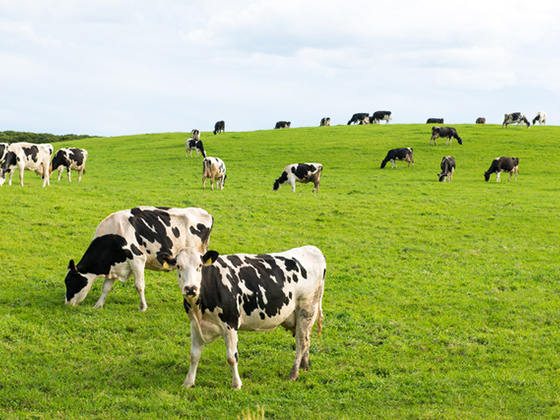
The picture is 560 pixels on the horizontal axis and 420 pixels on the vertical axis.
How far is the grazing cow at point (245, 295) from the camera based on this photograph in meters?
7.74

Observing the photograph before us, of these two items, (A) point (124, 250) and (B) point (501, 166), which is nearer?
(A) point (124, 250)

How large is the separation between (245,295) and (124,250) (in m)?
4.22

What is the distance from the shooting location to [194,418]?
24.3ft

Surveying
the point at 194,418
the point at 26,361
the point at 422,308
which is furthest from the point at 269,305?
the point at 422,308

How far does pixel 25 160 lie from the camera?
25484 millimetres

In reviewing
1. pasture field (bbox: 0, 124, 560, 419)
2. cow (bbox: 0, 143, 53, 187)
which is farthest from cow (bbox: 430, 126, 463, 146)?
cow (bbox: 0, 143, 53, 187)

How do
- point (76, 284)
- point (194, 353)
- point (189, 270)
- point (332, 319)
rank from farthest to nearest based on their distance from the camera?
point (332, 319) < point (76, 284) < point (194, 353) < point (189, 270)

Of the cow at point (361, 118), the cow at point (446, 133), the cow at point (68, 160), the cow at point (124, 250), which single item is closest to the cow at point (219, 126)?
the cow at point (361, 118)

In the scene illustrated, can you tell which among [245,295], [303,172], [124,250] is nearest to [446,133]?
[303,172]

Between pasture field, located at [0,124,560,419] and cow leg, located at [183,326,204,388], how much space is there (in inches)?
6.7

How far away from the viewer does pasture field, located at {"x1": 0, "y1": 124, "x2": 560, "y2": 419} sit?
8008 mm

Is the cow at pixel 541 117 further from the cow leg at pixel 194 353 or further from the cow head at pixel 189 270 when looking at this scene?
the cow head at pixel 189 270

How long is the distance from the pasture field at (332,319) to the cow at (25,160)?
244 cm

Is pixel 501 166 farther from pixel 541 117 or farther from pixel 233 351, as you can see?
pixel 541 117
